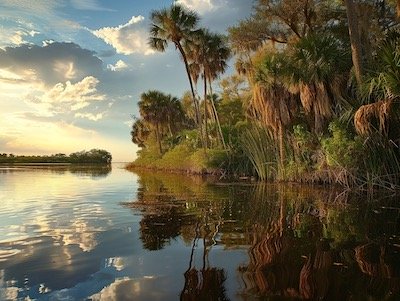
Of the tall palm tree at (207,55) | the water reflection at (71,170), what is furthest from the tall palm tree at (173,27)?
the water reflection at (71,170)

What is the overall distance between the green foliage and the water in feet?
17.2

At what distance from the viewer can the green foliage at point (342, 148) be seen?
18.0 meters

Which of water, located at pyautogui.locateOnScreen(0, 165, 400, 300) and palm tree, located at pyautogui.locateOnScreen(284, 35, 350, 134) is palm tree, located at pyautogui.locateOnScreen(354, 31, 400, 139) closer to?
water, located at pyautogui.locateOnScreen(0, 165, 400, 300)

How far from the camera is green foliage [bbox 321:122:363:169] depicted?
58.9 feet

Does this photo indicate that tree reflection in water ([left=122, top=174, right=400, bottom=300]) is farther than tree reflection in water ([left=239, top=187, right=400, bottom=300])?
Yes

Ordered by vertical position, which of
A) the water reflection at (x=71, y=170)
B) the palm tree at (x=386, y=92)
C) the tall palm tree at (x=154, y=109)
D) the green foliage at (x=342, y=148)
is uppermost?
the tall palm tree at (x=154, y=109)

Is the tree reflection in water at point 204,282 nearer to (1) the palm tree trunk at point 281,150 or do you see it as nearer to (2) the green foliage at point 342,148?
(2) the green foliage at point 342,148

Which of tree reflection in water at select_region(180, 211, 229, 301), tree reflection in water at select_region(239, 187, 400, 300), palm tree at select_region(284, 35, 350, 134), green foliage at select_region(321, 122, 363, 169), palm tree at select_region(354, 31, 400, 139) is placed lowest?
tree reflection in water at select_region(180, 211, 229, 301)

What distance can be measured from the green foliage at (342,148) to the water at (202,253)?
5.25 m

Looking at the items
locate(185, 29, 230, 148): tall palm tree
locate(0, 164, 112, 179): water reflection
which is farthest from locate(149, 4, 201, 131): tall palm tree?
locate(0, 164, 112, 179): water reflection

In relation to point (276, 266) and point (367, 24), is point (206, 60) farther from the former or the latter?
point (276, 266)

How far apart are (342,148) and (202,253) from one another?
42.3ft

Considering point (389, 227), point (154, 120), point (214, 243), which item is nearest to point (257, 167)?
Answer: point (389, 227)

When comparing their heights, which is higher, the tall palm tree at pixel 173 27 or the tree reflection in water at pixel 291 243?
the tall palm tree at pixel 173 27
